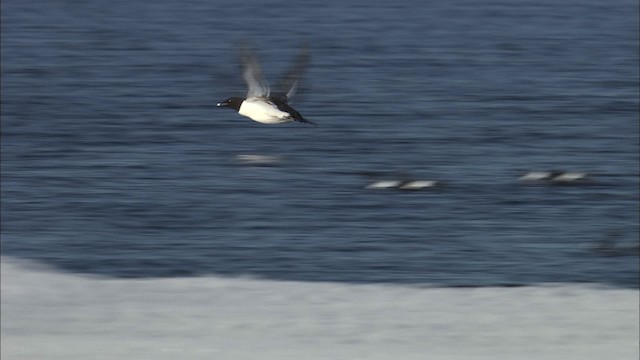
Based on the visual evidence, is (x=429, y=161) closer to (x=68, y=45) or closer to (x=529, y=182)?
(x=529, y=182)

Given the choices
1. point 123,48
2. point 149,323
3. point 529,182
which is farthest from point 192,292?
A: point 123,48

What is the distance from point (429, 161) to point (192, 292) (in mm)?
4979

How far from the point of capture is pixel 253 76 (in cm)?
330

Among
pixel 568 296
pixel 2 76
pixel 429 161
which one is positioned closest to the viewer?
pixel 568 296

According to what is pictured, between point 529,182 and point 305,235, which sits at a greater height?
point 529,182

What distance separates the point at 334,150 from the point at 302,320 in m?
5.86

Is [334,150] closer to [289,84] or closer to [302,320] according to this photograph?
[302,320]

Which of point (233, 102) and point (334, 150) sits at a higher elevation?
point (334, 150)

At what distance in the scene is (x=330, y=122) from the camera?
13.7 metres

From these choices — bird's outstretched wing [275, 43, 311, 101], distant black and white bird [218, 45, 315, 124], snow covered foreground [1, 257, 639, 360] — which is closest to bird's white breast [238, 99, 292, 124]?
distant black and white bird [218, 45, 315, 124]

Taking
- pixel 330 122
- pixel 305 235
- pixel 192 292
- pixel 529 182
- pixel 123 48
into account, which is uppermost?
pixel 123 48

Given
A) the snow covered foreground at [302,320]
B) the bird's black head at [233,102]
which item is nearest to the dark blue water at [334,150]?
the bird's black head at [233,102]

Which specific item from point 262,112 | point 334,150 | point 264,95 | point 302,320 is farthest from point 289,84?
point 334,150

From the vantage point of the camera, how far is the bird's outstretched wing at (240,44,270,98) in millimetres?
3273
